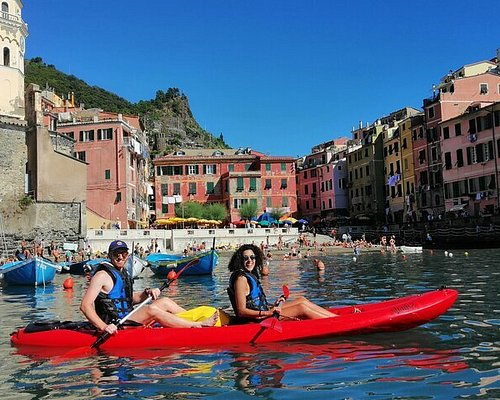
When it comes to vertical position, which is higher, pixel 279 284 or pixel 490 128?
pixel 490 128

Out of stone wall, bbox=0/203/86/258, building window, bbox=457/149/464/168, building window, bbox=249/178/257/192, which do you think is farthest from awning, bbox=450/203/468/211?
stone wall, bbox=0/203/86/258

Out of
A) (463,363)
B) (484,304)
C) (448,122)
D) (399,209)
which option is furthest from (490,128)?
(463,363)

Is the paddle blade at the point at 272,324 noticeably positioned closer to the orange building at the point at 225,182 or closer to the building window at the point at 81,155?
the building window at the point at 81,155

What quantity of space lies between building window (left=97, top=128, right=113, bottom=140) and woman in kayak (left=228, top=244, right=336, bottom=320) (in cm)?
5206

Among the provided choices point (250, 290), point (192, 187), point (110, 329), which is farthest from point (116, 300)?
point (192, 187)

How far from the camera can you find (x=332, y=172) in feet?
262

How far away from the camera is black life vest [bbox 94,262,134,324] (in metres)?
8.86

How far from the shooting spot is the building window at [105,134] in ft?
194

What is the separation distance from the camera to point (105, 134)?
59.2m

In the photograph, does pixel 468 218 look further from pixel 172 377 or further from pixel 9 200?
pixel 172 377

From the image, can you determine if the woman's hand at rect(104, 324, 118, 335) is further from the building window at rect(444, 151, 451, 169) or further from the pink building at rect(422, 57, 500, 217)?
the pink building at rect(422, 57, 500, 217)

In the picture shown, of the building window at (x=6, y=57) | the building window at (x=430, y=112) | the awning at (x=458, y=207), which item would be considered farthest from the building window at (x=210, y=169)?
the awning at (x=458, y=207)

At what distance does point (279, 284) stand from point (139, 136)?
51.1m

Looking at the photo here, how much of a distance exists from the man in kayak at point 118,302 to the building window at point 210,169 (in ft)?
209
